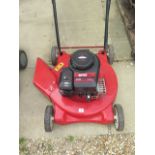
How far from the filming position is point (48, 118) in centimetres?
249

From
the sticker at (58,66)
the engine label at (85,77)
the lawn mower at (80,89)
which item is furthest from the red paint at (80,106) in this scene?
the engine label at (85,77)

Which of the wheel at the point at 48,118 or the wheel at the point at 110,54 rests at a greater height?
the wheel at the point at 110,54

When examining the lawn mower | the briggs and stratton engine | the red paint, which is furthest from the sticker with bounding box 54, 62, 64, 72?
the briggs and stratton engine

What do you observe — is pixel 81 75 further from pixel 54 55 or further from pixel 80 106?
pixel 54 55

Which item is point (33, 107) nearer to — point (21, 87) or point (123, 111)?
point (21, 87)

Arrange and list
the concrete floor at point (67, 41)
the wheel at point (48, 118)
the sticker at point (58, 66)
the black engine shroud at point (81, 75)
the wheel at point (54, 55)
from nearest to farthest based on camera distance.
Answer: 1. the black engine shroud at point (81, 75)
2. the wheel at point (48, 118)
3. the concrete floor at point (67, 41)
4. the sticker at point (58, 66)
5. the wheel at point (54, 55)

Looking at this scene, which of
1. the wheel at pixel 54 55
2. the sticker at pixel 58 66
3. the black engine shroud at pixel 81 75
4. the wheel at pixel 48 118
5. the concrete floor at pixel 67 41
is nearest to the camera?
the black engine shroud at pixel 81 75

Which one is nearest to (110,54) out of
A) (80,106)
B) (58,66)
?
(58,66)

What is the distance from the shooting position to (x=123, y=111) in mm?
2697

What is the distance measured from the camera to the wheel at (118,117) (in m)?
2.51

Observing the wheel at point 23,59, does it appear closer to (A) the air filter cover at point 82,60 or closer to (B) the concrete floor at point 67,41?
(B) the concrete floor at point 67,41

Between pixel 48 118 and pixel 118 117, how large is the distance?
0.46m

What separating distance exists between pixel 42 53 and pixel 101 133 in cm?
90
